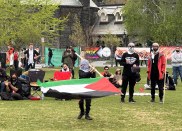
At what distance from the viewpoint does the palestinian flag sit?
9320 mm

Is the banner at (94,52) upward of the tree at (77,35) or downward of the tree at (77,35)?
downward

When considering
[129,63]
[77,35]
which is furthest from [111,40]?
[129,63]

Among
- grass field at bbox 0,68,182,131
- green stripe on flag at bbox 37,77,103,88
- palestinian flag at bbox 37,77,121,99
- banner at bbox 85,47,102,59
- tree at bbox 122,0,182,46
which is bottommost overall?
grass field at bbox 0,68,182,131

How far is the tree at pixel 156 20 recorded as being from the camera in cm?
4966

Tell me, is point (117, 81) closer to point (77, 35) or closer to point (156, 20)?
point (156, 20)

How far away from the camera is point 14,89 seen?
14.1 metres

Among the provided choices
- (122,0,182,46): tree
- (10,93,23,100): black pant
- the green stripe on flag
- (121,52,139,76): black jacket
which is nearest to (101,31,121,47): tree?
(122,0,182,46): tree

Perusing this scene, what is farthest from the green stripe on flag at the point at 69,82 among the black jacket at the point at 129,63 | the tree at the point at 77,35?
the tree at the point at 77,35

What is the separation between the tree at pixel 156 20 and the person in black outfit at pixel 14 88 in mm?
36863

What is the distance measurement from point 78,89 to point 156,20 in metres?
44.8

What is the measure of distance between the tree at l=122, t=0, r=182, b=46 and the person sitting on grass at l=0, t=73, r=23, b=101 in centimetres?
3687

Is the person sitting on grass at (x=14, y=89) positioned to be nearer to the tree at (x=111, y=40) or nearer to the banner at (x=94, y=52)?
the banner at (x=94, y=52)

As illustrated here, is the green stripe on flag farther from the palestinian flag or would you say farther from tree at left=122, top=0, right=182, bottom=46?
tree at left=122, top=0, right=182, bottom=46

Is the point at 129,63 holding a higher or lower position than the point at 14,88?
higher
